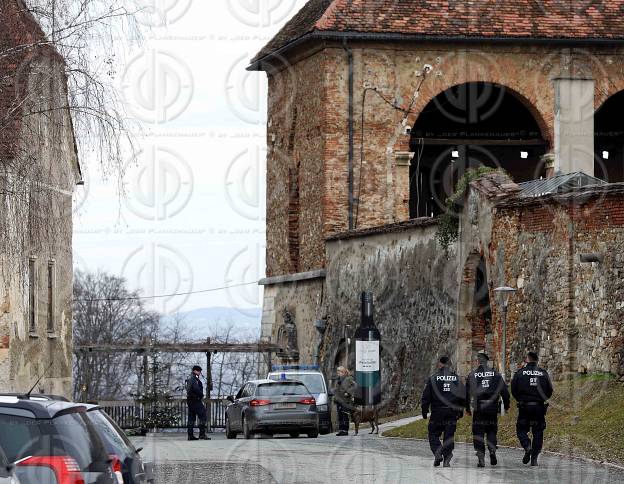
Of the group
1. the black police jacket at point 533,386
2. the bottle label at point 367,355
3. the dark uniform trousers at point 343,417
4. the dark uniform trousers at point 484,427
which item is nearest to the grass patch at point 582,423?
the black police jacket at point 533,386

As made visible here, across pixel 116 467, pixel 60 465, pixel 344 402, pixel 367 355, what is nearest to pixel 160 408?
pixel 367 355

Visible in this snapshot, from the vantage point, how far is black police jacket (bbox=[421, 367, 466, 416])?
22734mm

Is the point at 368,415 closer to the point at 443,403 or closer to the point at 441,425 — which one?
the point at 441,425

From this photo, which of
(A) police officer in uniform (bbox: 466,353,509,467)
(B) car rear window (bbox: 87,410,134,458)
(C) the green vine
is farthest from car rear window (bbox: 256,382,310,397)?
(B) car rear window (bbox: 87,410,134,458)

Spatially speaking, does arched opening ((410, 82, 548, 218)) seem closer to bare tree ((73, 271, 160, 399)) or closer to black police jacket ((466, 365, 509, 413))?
black police jacket ((466, 365, 509, 413))

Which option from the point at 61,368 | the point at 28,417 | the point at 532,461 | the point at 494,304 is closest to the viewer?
the point at 28,417

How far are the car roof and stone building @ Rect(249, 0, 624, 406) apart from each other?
24.4 m

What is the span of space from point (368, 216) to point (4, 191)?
27.6 m

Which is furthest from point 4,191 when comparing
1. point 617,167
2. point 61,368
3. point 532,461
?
point 617,167

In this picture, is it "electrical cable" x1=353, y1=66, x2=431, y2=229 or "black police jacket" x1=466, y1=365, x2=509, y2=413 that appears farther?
"electrical cable" x1=353, y1=66, x2=431, y2=229

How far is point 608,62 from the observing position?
47.8 meters

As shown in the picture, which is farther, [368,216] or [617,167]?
[617,167]

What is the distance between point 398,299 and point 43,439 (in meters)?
31.2

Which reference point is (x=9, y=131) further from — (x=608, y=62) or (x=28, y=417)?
(x=608, y=62)
